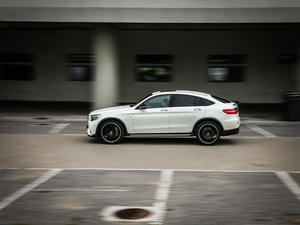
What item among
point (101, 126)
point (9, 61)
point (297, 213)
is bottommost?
point (297, 213)

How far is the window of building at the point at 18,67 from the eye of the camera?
24781 mm

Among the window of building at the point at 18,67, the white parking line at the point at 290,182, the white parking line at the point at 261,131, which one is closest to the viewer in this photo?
the white parking line at the point at 290,182

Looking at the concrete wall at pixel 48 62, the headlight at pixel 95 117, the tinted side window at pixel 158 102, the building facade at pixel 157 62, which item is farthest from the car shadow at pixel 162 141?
the concrete wall at pixel 48 62

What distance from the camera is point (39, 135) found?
1368cm

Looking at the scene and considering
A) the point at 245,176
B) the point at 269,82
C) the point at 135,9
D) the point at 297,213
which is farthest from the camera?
the point at 269,82

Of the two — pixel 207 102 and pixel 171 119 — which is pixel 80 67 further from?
pixel 207 102

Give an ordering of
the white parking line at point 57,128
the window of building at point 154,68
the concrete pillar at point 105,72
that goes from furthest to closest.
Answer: the window of building at point 154,68, the concrete pillar at point 105,72, the white parking line at point 57,128

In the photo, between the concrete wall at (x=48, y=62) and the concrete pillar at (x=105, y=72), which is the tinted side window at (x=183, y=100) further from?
the concrete wall at (x=48, y=62)

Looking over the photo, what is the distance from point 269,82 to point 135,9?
10.2 m

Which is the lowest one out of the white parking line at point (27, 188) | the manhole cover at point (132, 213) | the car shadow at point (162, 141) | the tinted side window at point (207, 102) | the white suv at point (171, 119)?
the manhole cover at point (132, 213)

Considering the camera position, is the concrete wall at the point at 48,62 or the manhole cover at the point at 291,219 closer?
the manhole cover at the point at 291,219

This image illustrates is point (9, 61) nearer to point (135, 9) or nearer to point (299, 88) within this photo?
point (135, 9)

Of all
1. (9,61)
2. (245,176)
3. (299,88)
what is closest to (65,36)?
(9,61)

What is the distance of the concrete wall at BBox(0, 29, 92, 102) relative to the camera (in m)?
24.5
